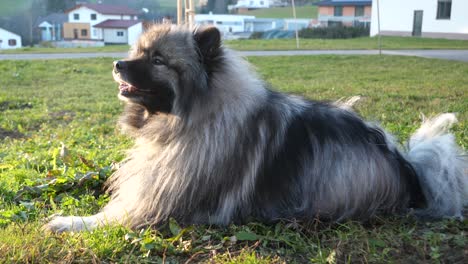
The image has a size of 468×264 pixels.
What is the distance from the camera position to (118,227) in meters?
3.92

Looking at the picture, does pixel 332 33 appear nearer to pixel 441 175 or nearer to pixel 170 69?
pixel 441 175

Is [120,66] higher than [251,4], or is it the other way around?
[251,4]

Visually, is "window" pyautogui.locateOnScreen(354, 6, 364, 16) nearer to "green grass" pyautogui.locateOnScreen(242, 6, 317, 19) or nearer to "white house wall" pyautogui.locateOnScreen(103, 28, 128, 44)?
"green grass" pyautogui.locateOnScreen(242, 6, 317, 19)

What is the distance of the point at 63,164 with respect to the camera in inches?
238

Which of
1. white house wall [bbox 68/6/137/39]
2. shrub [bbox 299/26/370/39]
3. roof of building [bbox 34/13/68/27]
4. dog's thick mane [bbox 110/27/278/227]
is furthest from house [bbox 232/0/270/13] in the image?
dog's thick mane [bbox 110/27/278/227]

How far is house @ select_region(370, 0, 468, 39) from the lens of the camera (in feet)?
128

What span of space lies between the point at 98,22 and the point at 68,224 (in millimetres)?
75866

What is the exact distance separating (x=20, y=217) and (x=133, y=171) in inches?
39.7

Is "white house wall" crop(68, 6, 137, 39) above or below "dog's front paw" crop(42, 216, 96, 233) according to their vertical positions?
above

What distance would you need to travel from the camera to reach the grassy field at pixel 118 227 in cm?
348

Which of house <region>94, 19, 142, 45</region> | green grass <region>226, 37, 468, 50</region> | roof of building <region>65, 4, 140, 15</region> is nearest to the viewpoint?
green grass <region>226, 37, 468, 50</region>

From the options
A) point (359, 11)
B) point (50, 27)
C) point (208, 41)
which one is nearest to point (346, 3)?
point (359, 11)

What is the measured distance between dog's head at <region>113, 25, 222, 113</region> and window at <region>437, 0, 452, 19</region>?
41569 mm

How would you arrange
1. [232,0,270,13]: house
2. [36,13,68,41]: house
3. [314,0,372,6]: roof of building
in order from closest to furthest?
[314,0,372,6]: roof of building
[36,13,68,41]: house
[232,0,270,13]: house
